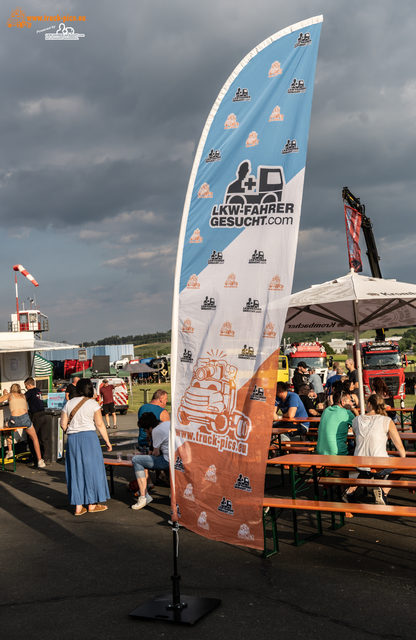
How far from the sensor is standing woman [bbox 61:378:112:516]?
6895 mm

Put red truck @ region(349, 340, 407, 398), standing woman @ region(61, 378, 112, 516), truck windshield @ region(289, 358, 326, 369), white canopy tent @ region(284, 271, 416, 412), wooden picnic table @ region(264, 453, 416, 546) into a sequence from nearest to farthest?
wooden picnic table @ region(264, 453, 416, 546) < standing woman @ region(61, 378, 112, 516) < white canopy tent @ region(284, 271, 416, 412) < red truck @ region(349, 340, 407, 398) < truck windshield @ region(289, 358, 326, 369)

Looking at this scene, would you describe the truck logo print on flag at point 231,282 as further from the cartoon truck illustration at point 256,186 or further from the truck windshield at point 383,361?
the truck windshield at point 383,361

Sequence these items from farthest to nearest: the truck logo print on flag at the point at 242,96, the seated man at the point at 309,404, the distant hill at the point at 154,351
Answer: the distant hill at the point at 154,351
the seated man at the point at 309,404
the truck logo print on flag at the point at 242,96

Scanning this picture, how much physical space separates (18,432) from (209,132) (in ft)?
32.5

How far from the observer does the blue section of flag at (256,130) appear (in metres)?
4.01

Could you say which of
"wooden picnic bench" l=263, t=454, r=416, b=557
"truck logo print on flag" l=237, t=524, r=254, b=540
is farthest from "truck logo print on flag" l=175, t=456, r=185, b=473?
"wooden picnic bench" l=263, t=454, r=416, b=557

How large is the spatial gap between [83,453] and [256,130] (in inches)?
183

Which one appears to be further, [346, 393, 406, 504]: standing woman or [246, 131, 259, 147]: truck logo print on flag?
[346, 393, 406, 504]: standing woman

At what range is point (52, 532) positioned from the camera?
634 cm

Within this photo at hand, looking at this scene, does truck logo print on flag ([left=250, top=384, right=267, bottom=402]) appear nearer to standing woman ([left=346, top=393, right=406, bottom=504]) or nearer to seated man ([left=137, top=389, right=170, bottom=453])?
standing woman ([left=346, top=393, right=406, bottom=504])

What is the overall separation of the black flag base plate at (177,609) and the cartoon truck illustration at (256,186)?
3.10 meters

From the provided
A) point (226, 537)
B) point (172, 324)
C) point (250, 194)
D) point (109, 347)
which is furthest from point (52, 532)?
point (109, 347)

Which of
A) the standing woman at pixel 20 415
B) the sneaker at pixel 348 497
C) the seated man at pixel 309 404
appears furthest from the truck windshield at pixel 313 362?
the sneaker at pixel 348 497

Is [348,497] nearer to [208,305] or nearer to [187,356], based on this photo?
[187,356]
